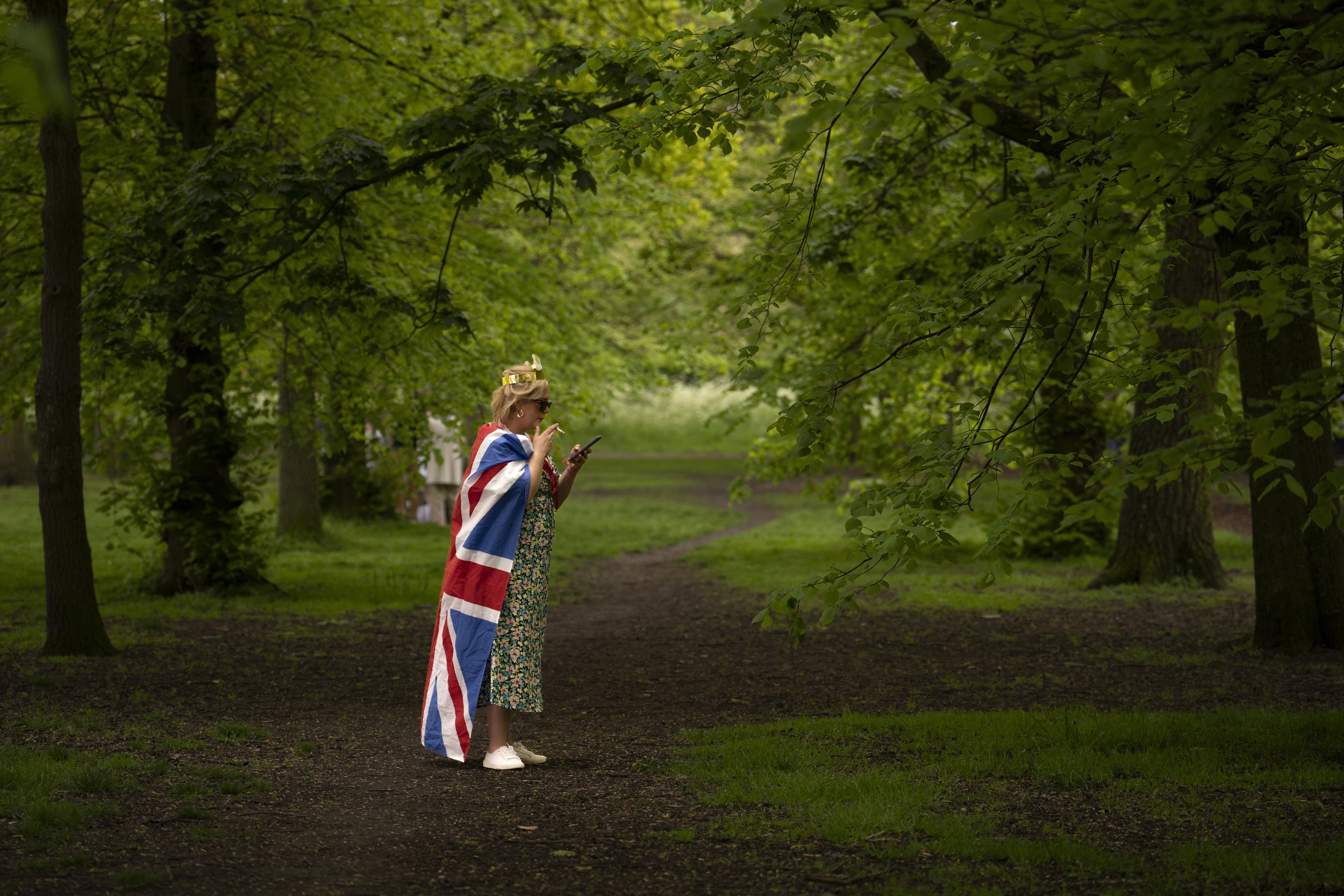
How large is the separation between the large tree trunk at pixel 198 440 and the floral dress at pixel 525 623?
6149 millimetres

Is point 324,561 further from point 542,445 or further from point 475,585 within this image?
point 542,445

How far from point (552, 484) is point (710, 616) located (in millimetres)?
5688

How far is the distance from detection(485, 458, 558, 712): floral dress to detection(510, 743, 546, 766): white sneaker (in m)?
0.24

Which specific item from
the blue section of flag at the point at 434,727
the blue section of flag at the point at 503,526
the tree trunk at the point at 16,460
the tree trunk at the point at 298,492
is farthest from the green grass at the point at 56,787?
the tree trunk at the point at 16,460

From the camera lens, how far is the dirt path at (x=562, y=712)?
427 centimetres

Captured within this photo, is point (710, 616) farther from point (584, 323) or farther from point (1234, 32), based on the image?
point (1234, 32)

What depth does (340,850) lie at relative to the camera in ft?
14.8

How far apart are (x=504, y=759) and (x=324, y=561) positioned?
1039 centimetres

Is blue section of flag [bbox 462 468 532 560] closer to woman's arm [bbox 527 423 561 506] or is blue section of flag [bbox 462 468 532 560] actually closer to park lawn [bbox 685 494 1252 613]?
woman's arm [bbox 527 423 561 506]

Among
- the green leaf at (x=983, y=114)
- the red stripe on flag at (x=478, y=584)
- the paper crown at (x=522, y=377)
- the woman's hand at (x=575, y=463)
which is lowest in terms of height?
the red stripe on flag at (x=478, y=584)

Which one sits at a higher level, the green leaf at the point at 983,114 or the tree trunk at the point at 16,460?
the green leaf at the point at 983,114

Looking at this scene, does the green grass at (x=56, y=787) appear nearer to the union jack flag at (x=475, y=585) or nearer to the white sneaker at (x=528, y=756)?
the union jack flag at (x=475, y=585)

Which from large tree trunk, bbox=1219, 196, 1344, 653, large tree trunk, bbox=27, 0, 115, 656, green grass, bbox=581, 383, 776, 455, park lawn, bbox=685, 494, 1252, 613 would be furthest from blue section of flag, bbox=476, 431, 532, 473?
green grass, bbox=581, 383, 776, 455

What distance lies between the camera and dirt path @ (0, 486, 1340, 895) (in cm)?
427
